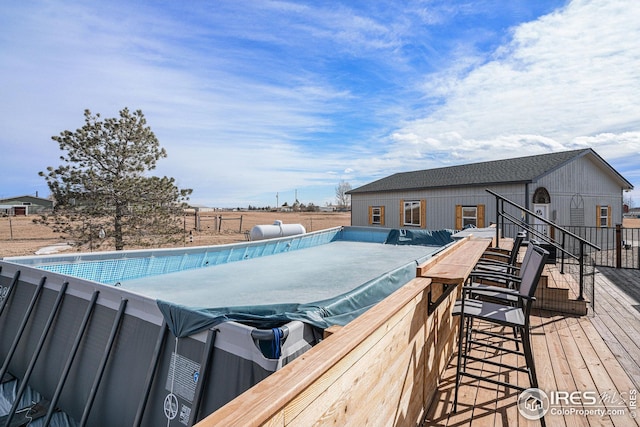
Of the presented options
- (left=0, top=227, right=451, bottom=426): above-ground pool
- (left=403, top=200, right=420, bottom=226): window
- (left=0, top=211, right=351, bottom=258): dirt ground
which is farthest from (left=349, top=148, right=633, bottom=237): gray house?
(left=0, top=227, right=451, bottom=426): above-ground pool

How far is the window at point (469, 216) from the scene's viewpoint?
12484 millimetres

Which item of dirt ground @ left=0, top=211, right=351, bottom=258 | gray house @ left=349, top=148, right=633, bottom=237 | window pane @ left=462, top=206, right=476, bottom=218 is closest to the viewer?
gray house @ left=349, top=148, right=633, bottom=237

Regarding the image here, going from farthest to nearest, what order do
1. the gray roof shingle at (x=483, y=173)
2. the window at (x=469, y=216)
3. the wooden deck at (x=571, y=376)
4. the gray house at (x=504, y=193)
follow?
1. the window at (x=469, y=216)
2. the gray roof shingle at (x=483, y=173)
3. the gray house at (x=504, y=193)
4. the wooden deck at (x=571, y=376)

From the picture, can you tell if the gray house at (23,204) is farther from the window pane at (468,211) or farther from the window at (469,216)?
the window pane at (468,211)

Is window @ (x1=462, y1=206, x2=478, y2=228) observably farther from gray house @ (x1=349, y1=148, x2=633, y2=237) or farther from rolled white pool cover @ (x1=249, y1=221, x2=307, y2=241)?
rolled white pool cover @ (x1=249, y1=221, x2=307, y2=241)

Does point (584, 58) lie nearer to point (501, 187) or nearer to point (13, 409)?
point (501, 187)

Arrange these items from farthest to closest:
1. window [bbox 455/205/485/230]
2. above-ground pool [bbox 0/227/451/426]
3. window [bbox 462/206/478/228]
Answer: window [bbox 462/206/478/228] → window [bbox 455/205/485/230] → above-ground pool [bbox 0/227/451/426]

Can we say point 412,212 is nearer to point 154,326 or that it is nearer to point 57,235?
point 154,326

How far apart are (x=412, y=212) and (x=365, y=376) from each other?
14260 mm

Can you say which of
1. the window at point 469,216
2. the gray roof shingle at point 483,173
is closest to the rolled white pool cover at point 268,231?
the gray roof shingle at point 483,173

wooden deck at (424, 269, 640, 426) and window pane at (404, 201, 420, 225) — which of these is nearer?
wooden deck at (424, 269, 640, 426)

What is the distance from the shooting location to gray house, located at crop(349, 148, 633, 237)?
11695 mm

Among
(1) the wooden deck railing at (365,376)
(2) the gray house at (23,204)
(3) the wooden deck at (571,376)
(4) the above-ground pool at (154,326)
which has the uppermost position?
(2) the gray house at (23,204)

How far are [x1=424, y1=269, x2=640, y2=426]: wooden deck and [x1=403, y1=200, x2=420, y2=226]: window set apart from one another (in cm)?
975
